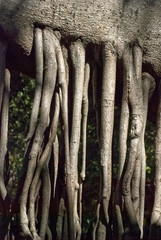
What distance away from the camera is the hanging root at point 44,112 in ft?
11.1

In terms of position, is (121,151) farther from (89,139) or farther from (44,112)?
(89,139)

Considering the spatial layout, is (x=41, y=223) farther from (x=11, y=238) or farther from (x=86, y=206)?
(x=86, y=206)

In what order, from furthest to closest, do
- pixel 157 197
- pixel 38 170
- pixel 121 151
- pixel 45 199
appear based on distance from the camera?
pixel 157 197 → pixel 121 151 → pixel 45 199 → pixel 38 170

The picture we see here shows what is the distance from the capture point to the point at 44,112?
3.54 meters

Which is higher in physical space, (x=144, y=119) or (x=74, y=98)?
(x=74, y=98)

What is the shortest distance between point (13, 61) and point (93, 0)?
0.86 meters

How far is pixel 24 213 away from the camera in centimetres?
337

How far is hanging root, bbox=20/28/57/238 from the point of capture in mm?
3383

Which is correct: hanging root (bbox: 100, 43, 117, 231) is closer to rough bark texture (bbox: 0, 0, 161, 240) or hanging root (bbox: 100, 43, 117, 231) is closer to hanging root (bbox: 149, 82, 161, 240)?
rough bark texture (bbox: 0, 0, 161, 240)

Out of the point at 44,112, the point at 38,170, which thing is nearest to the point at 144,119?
the point at 44,112

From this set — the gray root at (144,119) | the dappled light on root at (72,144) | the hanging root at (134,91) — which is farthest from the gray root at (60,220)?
the gray root at (144,119)

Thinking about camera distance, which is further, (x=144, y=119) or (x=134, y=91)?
(x=144, y=119)

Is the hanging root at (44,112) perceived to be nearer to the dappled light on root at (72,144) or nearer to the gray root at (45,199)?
the dappled light on root at (72,144)

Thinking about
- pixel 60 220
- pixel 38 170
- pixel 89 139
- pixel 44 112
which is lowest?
pixel 60 220
